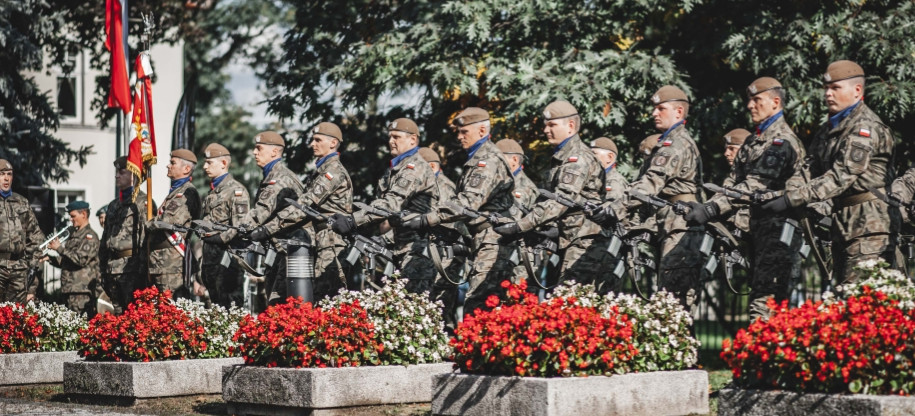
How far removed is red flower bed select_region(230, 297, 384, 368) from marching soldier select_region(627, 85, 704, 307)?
2.35 metres

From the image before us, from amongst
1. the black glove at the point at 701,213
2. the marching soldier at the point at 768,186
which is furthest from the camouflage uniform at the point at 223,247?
the marching soldier at the point at 768,186

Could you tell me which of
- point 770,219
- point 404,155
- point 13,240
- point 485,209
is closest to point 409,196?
point 404,155

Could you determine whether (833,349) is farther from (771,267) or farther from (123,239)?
(123,239)

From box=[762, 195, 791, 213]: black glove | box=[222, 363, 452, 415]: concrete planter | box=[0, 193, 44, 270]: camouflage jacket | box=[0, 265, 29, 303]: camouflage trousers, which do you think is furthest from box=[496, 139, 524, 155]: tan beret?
box=[0, 265, 29, 303]: camouflage trousers

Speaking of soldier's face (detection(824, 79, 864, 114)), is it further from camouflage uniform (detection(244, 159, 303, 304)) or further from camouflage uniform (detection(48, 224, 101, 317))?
camouflage uniform (detection(48, 224, 101, 317))

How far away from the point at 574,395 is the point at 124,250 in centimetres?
805

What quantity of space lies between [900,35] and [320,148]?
753 centimetres

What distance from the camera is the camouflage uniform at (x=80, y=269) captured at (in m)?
16.7

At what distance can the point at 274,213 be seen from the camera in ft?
38.7

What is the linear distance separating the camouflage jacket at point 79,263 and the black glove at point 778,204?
11.1 metres

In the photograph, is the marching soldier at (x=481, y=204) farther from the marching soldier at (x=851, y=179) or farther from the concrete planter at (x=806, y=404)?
the concrete planter at (x=806, y=404)

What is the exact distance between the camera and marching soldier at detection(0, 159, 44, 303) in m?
14.9

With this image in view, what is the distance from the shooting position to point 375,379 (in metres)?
8.62

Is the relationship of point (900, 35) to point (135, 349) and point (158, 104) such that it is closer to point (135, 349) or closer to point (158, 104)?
point (135, 349)
